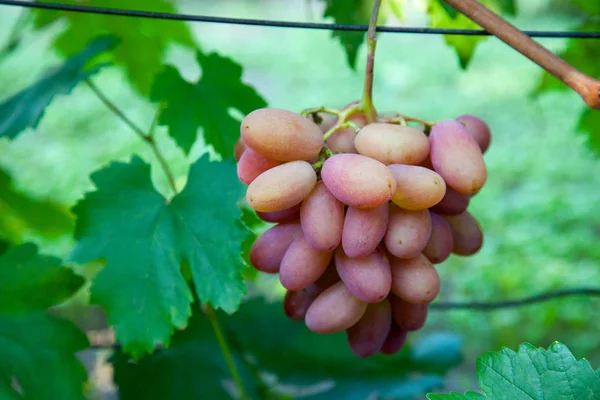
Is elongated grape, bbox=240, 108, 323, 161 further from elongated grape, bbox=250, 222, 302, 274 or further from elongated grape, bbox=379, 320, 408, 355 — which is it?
elongated grape, bbox=379, 320, 408, 355

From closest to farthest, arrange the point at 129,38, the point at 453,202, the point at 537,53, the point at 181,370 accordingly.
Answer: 1. the point at 537,53
2. the point at 453,202
3. the point at 181,370
4. the point at 129,38

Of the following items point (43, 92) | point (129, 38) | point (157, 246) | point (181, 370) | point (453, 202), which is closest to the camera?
point (453, 202)

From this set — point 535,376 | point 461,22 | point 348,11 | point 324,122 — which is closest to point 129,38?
point 348,11

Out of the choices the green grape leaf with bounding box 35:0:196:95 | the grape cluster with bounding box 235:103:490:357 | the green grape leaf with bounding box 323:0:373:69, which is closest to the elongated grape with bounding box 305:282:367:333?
the grape cluster with bounding box 235:103:490:357

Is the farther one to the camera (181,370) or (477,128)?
(181,370)

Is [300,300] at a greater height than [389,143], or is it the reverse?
[389,143]

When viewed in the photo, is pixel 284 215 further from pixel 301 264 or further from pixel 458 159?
pixel 458 159
